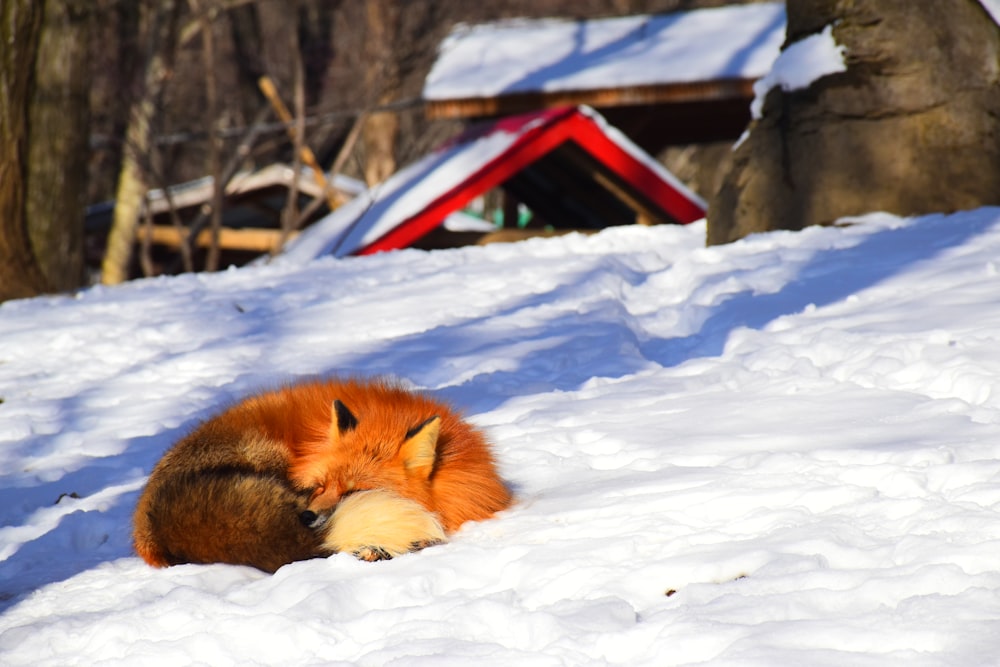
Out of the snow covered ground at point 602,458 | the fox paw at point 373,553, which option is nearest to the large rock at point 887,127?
the snow covered ground at point 602,458

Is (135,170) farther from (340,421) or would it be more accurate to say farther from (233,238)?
(340,421)

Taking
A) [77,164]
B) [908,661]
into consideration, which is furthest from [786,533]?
[77,164]

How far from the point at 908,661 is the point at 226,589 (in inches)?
74.3

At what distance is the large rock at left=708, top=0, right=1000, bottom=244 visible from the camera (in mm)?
8406

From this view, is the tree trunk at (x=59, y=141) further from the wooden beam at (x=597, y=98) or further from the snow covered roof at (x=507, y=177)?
the wooden beam at (x=597, y=98)

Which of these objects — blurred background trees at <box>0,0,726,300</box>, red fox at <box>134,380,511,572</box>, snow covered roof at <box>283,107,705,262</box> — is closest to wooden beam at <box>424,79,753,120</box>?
snow covered roof at <box>283,107,705,262</box>

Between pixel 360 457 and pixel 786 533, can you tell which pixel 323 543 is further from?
pixel 786 533

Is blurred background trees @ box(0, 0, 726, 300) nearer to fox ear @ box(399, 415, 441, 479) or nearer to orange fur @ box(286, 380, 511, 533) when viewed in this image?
orange fur @ box(286, 380, 511, 533)

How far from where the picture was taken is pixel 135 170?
18.7 m

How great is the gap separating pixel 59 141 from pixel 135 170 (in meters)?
9.72

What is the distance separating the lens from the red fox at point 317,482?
Result: 124 inches

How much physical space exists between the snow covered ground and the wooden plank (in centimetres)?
1072

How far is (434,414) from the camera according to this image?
3.77m

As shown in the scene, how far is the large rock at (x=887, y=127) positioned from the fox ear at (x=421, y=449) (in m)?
6.14
